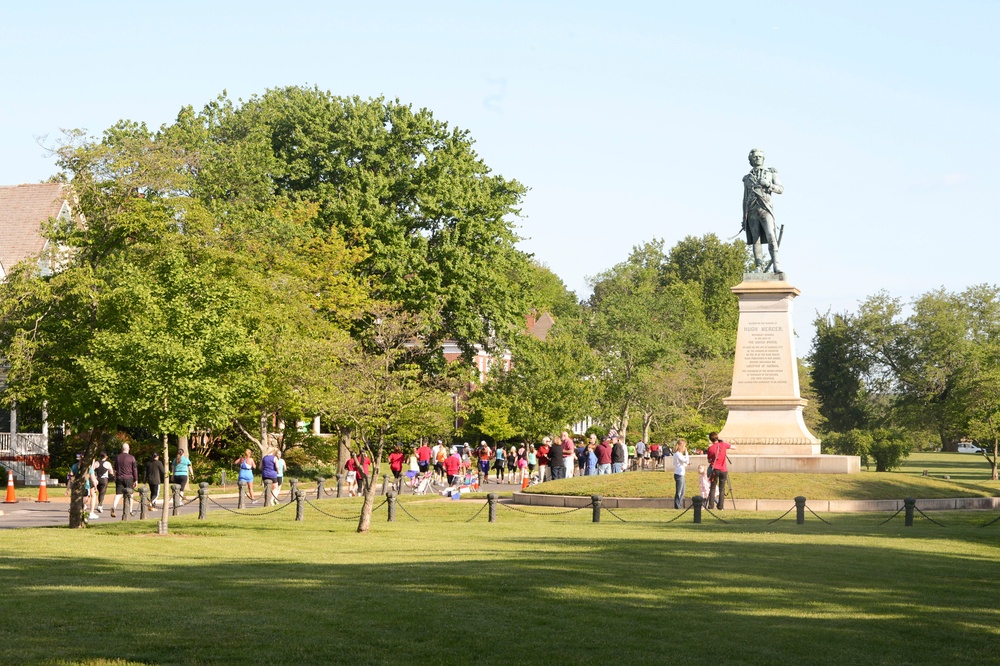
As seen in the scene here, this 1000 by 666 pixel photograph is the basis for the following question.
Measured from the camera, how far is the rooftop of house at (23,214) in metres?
52.5

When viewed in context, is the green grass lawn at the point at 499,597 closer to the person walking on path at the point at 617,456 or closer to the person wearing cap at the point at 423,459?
the person wearing cap at the point at 423,459

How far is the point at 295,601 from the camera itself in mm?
13922

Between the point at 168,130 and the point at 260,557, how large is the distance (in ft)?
122

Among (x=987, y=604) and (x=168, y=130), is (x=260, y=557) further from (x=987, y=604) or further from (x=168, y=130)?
(x=168, y=130)

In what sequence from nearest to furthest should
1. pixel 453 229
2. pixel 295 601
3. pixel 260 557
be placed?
pixel 295 601, pixel 260 557, pixel 453 229

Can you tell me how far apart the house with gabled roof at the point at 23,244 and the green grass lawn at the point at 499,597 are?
74.0ft

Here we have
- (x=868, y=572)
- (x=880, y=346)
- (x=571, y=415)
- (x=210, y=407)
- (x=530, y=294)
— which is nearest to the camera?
(x=868, y=572)

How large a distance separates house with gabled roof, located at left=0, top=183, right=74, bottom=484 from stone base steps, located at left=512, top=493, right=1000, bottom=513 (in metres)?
18.8

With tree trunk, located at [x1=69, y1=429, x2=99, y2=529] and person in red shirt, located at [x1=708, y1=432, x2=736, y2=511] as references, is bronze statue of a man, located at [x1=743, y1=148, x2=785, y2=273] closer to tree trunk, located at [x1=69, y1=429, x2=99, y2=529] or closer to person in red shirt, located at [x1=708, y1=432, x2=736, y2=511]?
person in red shirt, located at [x1=708, y1=432, x2=736, y2=511]

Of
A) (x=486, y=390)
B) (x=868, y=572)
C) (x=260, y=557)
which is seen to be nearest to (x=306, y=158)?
(x=486, y=390)

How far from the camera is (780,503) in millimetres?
31234

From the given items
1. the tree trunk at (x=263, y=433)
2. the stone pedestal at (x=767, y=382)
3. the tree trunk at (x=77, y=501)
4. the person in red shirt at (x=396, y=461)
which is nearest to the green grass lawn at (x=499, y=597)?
the tree trunk at (x=77, y=501)

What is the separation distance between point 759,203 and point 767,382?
209 inches

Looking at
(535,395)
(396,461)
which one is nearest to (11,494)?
(396,461)
